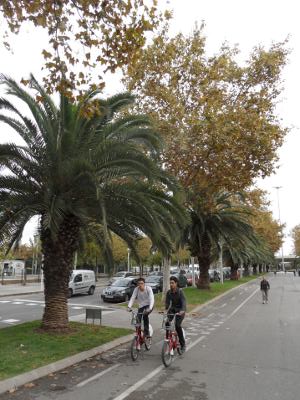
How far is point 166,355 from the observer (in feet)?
29.1

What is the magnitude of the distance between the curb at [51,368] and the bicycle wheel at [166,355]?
6.23 feet

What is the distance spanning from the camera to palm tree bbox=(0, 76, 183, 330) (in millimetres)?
11359

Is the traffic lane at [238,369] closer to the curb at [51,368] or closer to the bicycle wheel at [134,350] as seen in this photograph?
the bicycle wheel at [134,350]

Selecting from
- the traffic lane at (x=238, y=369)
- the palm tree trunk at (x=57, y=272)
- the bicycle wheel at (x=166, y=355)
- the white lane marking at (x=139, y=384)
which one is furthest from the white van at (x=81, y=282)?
the white lane marking at (x=139, y=384)

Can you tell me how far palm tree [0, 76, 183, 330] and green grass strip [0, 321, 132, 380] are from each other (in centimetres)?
72

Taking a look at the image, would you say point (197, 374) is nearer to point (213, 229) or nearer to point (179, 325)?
point (179, 325)

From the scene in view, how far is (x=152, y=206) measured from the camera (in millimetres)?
11961

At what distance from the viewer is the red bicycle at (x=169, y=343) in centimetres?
887

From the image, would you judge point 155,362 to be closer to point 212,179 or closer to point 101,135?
point 101,135

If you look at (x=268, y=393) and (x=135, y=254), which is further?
(x=135, y=254)

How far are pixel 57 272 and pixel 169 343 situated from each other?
4.16 meters

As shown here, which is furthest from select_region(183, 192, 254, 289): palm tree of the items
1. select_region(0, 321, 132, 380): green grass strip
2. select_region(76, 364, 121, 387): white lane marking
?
select_region(76, 364, 121, 387): white lane marking

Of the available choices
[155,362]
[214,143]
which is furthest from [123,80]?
[155,362]

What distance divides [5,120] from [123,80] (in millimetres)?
8899
